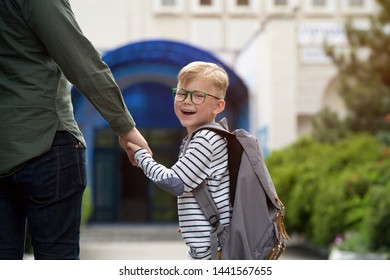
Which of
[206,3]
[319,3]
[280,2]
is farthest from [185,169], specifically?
[319,3]

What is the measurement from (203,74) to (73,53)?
17.6 inches

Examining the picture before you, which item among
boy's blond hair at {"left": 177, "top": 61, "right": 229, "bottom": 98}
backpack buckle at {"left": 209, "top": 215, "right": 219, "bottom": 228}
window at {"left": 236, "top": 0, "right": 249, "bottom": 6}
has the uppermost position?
boy's blond hair at {"left": 177, "top": 61, "right": 229, "bottom": 98}

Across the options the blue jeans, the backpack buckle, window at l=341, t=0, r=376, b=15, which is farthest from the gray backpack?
window at l=341, t=0, r=376, b=15

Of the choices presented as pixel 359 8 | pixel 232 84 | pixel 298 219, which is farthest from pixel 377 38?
pixel 359 8

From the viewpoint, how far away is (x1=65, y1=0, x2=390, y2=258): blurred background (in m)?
15.2

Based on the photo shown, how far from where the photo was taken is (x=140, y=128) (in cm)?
2552

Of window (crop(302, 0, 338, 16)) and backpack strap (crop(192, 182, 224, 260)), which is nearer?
backpack strap (crop(192, 182, 224, 260))

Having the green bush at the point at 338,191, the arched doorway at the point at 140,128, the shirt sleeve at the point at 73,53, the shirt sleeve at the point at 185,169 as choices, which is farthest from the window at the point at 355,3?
the shirt sleeve at the point at 73,53

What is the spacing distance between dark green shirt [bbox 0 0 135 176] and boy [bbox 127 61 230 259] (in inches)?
11.6

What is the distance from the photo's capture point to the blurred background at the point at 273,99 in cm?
1516

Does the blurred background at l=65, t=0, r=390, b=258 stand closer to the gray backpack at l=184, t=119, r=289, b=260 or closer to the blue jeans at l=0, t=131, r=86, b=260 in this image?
the gray backpack at l=184, t=119, r=289, b=260

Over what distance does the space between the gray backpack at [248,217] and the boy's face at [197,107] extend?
171 mm
